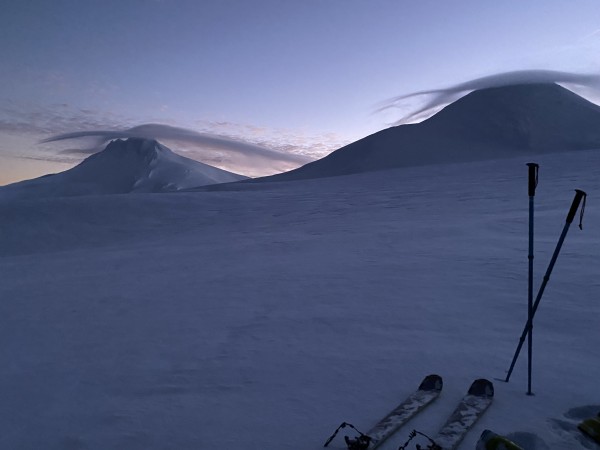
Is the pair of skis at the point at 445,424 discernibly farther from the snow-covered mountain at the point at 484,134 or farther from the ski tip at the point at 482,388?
the snow-covered mountain at the point at 484,134

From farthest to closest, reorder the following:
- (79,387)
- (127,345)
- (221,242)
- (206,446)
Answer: (221,242)
(127,345)
(79,387)
(206,446)

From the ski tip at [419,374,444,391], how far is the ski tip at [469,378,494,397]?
243mm

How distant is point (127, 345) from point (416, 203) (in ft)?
49.2

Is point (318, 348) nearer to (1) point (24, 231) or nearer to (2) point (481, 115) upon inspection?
(1) point (24, 231)

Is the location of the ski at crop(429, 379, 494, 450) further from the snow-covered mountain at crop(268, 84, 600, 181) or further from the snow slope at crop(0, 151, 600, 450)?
the snow-covered mountain at crop(268, 84, 600, 181)

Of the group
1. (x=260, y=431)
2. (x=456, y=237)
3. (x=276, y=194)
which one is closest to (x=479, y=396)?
(x=260, y=431)

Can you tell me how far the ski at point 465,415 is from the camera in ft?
10.4

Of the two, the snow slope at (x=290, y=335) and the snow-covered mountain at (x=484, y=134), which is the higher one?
the snow-covered mountain at (x=484, y=134)

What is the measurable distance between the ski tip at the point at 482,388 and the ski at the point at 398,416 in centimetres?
26

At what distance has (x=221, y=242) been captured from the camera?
13.6 metres

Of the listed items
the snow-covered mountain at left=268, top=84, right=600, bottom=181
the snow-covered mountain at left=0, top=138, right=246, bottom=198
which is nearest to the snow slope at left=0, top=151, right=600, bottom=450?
the snow-covered mountain at left=268, top=84, right=600, bottom=181

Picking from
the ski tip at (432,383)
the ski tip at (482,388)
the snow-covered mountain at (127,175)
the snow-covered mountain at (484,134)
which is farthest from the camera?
the snow-covered mountain at (127,175)

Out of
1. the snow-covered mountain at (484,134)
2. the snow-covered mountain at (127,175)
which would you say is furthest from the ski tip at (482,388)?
the snow-covered mountain at (127,175)

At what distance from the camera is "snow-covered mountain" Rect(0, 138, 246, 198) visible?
88312 mm
